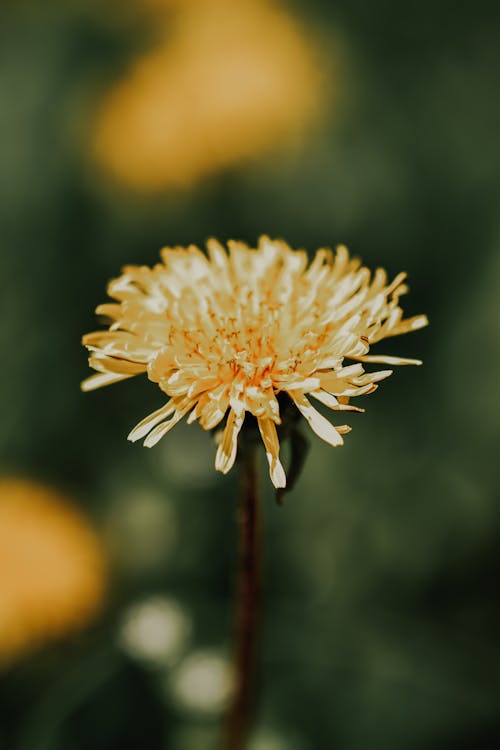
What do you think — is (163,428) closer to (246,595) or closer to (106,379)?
(106,379)

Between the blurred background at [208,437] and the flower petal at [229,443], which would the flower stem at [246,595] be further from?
the blurred background at [208,437]

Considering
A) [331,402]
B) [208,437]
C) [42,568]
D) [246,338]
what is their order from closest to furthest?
[331,402] < [246,338] < [42,568] < [208,437]

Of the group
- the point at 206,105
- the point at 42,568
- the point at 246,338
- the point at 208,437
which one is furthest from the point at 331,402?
the point at 206,105

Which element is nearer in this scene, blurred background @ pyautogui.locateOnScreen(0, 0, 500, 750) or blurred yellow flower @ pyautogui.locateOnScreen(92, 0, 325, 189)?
blurred background @ pyautogui.locateOnScreen(0, 0, 500, 750)

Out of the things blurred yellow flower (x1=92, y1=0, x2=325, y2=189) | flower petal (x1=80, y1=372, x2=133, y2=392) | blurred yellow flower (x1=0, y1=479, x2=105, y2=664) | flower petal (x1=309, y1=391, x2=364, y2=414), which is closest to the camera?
flower petal (x1=309, y1=391, x2=364, y2=414)

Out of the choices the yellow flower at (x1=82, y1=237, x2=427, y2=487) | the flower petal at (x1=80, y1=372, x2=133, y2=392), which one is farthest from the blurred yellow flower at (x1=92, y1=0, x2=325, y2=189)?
the flower petal at (x1=80, y1=372, x2=133, y2=392)

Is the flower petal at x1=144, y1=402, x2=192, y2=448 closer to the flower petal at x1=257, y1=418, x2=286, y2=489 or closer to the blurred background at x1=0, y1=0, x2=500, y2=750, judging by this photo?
the flower petal at x1=257, y1=418, x2=286, y2=489

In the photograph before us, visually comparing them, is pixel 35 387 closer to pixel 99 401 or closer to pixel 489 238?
pixel 99 401

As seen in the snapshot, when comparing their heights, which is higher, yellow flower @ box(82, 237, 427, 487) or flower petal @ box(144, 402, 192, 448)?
yellow flower @ box(82, 237, 427, 487)
